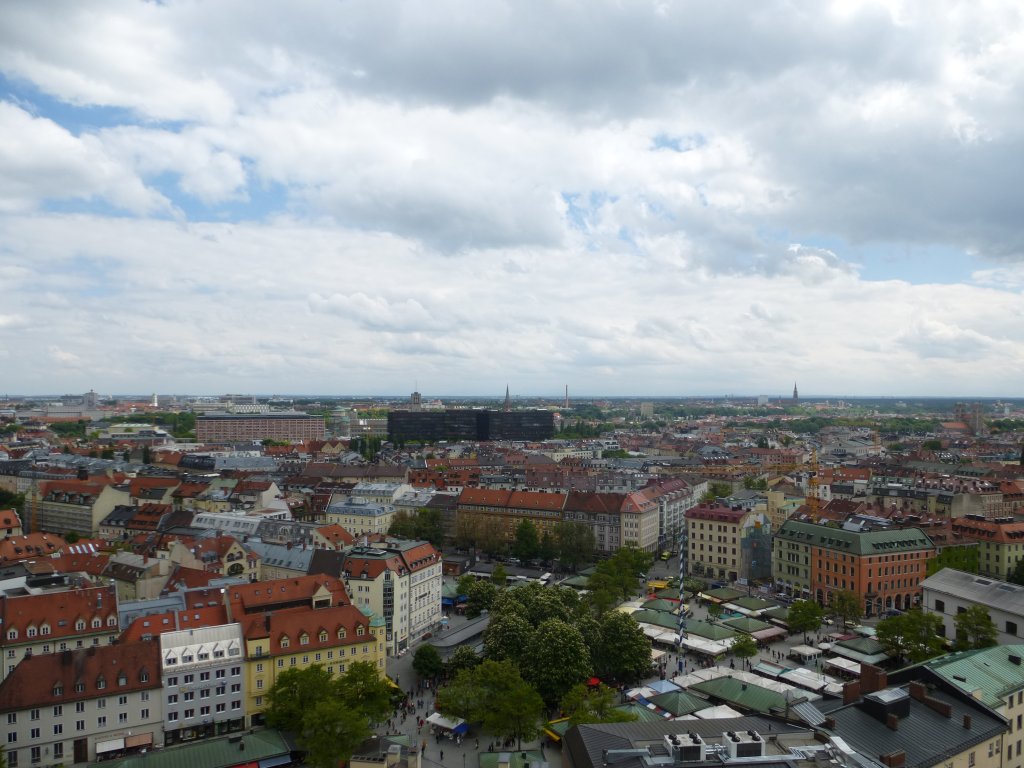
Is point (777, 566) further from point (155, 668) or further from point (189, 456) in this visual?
point (189, 456)

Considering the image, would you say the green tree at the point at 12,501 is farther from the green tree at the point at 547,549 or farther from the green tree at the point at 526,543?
the green tree at the point at 547,549

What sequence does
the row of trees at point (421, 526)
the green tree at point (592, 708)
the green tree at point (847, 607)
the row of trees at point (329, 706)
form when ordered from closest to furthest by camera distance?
the row of trees at point (329, 706)
the green tree at point (592, 708)
the green tree at point (847, 607)
the row of trees at point (421, 526)

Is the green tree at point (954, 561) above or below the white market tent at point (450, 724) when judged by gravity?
above

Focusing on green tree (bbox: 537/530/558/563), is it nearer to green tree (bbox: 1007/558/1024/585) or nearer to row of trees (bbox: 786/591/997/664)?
row of trees (bbox: 786/591/997/664)

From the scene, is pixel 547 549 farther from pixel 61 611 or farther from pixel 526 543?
pixel 61 611

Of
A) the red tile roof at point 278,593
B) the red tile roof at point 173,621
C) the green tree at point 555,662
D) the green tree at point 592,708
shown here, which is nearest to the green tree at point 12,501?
the red tile roof at point 173,621

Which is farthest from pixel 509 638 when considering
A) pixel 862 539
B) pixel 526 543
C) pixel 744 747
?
pixel 862 539
